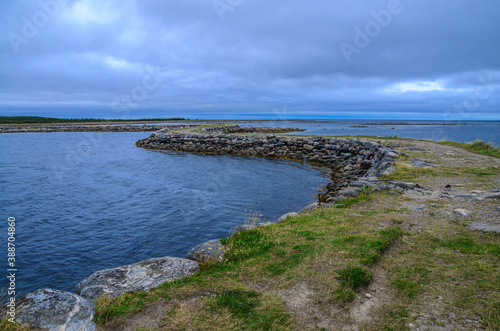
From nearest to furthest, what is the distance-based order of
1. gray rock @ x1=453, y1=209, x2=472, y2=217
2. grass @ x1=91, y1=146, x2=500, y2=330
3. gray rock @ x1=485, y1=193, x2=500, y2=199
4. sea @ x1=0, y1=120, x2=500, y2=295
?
grass @ x1=91, y1=146, x2=500, y2=330, gray rock @ x1=453, y1=209, x2=472, y2=217, sea @ x1=0, y1=120, x2=500, y2=295, gray rock @ x1=485, y1=193, x2=500, y2=199

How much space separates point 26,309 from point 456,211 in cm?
995

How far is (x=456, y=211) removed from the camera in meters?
7.88

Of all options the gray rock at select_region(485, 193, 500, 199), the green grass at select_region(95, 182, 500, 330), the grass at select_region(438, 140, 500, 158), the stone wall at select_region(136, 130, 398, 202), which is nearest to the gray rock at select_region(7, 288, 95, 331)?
the green grass at select_region(95, 182, 500, 330)

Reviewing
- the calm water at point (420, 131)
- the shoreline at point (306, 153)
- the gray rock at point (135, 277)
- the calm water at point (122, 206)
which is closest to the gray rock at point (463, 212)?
the shoreline at point (306, 153)

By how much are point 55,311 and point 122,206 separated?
8565mm

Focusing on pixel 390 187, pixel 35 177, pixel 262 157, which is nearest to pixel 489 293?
pixel 390 187

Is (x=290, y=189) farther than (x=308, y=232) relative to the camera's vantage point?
Yes

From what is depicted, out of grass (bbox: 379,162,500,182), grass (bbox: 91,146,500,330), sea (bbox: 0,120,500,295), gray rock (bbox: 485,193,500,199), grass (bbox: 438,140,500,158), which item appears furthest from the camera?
grass (bbox: 438,140,500,158)

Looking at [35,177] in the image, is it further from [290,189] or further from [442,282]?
[442,282]

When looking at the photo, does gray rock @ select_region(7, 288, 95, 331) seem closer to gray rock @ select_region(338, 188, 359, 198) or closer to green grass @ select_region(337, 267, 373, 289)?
green grass @ select_region(337, 267, 373, 289)

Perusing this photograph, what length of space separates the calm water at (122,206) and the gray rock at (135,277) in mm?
1881

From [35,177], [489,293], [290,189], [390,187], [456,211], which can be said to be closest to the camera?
[489,293]

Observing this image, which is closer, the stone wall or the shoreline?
the shoreline

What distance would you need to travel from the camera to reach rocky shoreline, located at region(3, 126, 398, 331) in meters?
3.93
